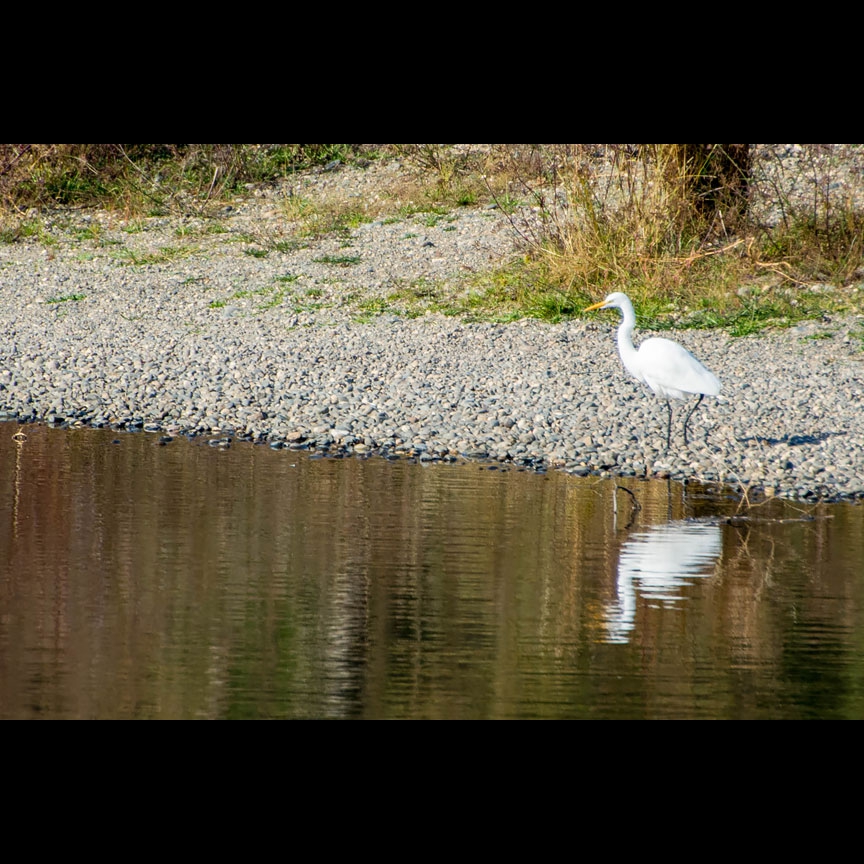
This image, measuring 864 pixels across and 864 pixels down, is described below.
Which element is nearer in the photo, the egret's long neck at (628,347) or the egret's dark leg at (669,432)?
the egret's dark leg at (669,432)

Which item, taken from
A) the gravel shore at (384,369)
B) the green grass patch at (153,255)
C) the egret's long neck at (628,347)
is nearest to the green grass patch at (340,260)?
the gravel shore at (384,369)

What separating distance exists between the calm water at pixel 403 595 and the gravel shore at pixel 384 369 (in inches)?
24.8

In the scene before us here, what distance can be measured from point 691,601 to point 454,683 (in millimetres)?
1719

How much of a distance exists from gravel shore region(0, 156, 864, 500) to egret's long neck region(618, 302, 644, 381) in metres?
0.46

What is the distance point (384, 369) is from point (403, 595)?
5262mm

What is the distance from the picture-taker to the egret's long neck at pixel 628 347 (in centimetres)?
954

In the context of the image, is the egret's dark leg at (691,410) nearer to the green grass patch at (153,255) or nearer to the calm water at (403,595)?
the calm water at (403,595)

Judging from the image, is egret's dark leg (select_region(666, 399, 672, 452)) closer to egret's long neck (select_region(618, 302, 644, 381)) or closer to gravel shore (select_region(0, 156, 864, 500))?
gravel shore (select_region(0, 156, 864, 500))

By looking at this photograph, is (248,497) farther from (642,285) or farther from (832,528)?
(642,285)

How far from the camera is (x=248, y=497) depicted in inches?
319

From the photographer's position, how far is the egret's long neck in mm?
9538

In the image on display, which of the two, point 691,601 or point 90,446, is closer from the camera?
point 691,601
